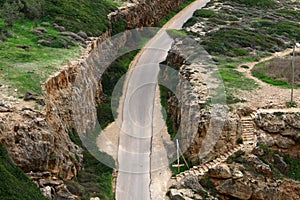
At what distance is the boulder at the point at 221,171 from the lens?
34.1 metres

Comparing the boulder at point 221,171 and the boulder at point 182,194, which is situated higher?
the boulder at point 221,171

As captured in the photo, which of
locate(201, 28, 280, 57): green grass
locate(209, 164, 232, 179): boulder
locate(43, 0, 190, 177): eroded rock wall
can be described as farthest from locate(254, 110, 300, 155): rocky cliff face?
locate(201, 28, 280, 57): green grass

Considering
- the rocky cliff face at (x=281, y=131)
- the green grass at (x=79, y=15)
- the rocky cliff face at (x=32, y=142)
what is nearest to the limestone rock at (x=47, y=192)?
the rocky cliff face at (x=32, y=142)

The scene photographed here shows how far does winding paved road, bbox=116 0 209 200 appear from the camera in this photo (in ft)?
115

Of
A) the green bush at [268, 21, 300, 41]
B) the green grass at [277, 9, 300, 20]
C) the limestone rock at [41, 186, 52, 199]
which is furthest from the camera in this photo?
the green grass at [277, 9, 300, 20]

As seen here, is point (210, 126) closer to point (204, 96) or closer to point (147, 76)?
point (204, 96)

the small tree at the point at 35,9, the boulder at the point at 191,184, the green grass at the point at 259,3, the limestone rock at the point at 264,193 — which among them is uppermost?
the small tree at the point at 35,9

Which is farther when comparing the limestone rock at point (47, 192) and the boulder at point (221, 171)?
the boulder at point (221, 171)

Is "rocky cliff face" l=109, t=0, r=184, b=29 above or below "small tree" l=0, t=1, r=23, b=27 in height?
below

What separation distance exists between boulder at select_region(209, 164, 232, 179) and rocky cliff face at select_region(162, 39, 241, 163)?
156cm

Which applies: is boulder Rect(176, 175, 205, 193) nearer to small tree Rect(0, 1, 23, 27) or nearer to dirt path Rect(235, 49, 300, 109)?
dirt path Rect(235, 49, 300, 109)

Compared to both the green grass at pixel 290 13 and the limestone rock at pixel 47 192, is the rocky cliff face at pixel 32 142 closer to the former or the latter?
the limestone rock at pixel 47 192

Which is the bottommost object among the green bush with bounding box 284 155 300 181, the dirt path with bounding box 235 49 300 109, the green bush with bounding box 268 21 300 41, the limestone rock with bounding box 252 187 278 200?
the limestone rock with bounding box 252 187 278 200

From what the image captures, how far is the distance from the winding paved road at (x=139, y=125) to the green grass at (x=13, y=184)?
8837mm
